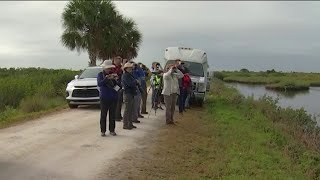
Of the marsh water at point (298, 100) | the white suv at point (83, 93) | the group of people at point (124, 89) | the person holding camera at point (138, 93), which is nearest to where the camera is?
the group of people at point (124, 89)

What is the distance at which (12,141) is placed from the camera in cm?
1148

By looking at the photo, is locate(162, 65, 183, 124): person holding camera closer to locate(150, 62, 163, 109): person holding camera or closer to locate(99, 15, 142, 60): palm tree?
locate(150, 62, 163, 109): person holding camera

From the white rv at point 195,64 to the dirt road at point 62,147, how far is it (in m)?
5.13

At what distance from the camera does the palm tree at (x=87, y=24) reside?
116 feet

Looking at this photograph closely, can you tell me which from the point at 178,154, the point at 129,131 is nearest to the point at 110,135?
the point at 129,131

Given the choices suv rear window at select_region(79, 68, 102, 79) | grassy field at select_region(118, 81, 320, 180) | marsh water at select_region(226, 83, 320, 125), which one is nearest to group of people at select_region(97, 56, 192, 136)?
grassy field at select_region(118, 81, 320, 180)

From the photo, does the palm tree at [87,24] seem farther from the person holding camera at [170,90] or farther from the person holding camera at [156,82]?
the person holding camera at [170,90]

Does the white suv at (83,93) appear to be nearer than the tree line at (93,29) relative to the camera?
Yes

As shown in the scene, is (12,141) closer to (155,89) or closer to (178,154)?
(178,154)

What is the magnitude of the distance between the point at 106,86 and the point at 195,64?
34.1ft

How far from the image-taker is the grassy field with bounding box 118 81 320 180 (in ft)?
29.3

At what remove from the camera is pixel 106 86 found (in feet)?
39.0

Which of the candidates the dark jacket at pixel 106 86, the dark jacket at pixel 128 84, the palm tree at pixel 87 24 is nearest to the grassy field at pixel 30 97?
the dark jacket at pixel 128 84

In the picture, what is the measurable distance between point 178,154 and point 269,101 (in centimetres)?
1461
